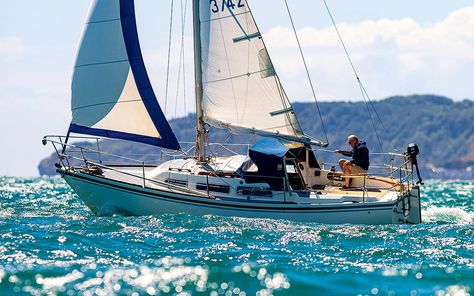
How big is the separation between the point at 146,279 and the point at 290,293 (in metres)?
2.01

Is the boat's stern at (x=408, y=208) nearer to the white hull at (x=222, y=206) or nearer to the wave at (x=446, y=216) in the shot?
the white hull at (x=222, y=206)

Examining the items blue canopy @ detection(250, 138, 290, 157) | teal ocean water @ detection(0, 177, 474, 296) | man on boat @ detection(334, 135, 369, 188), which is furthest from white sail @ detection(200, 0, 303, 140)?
teal ocean water @ detection(0, 177, 474, 296)

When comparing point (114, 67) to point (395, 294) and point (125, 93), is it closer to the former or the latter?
point (125, 93)

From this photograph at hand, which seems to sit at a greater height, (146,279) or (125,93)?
(125,93)

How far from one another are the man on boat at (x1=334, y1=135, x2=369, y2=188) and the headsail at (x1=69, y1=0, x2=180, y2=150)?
379 centimetres

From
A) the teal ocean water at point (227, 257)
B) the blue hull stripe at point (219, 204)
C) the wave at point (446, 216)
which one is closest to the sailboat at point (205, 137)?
the blue hull stripe at point (219, 204)

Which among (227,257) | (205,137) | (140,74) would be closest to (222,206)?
(205,137)

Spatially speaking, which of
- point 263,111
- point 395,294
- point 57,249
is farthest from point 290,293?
point 263,111

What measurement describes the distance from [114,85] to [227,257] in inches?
280

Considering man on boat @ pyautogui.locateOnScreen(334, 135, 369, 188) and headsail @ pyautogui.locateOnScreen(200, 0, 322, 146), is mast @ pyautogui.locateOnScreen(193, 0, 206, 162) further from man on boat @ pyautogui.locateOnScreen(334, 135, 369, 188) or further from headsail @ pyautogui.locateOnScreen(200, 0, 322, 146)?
man on boat @ pyautogui.locateOnScreen(334, 135, 369, 188)

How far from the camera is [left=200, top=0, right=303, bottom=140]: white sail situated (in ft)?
70.8

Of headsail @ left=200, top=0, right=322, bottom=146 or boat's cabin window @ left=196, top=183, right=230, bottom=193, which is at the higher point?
headsail @ left=200, top=0, right=322, bottom=146

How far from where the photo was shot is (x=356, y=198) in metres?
19.9

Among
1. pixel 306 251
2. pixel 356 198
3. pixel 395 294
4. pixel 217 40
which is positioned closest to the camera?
pixel 395 294
